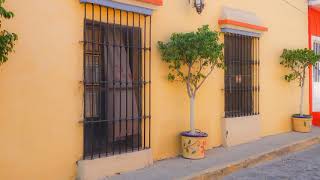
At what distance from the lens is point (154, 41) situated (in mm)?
6320

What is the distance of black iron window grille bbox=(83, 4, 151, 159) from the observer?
5.45 meters

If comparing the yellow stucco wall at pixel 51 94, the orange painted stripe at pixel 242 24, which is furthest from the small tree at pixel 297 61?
the yellow stucco wall at pixel 51 94

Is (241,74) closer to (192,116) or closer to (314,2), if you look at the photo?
(192,116)

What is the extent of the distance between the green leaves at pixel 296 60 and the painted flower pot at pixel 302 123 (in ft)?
2.77

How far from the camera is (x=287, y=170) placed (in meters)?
6.68

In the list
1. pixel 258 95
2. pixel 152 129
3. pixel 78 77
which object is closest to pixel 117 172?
pixel 152 129

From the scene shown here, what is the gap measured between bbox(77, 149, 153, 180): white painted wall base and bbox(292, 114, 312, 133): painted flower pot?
17.3 ft

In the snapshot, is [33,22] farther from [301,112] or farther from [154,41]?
[301,112]

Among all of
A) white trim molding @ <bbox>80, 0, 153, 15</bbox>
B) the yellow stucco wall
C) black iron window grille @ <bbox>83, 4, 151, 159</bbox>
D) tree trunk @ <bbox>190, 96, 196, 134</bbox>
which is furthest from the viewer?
tree trunk @ <bbox>190, 96, 196, 134</bbox>

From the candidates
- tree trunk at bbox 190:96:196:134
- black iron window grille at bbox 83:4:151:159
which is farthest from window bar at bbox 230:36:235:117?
black iron window grille at bbox 83:4:151:159

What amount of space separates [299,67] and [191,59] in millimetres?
4829

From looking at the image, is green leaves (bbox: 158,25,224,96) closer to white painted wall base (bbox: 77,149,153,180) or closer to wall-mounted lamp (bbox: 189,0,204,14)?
wall-mounted lamp (bbox: 189,0,204,14)

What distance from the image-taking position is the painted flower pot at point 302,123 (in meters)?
9.88

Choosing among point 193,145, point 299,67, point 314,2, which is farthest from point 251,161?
point 314,2
